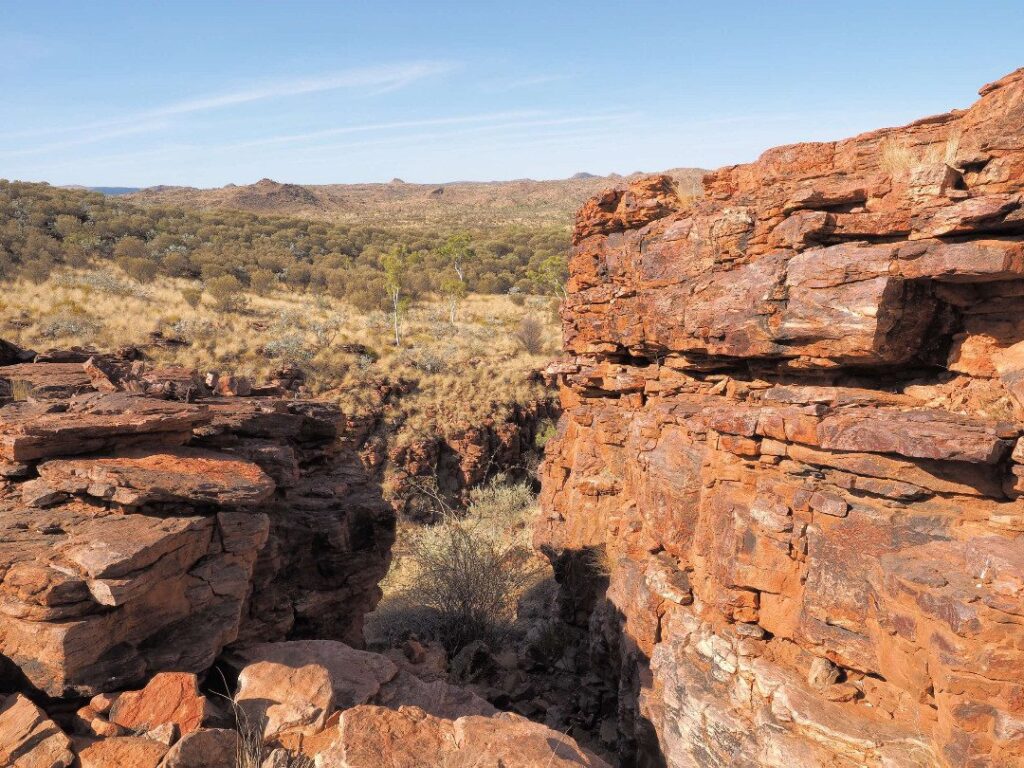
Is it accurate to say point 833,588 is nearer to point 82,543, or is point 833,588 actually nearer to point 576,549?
point 576,549

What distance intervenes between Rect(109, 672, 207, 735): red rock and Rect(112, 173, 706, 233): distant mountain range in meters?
63.6

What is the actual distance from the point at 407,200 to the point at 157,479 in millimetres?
88118

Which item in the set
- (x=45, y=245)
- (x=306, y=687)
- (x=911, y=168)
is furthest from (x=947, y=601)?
(x=45, y=245)

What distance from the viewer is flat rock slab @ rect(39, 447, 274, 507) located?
18.1 feet

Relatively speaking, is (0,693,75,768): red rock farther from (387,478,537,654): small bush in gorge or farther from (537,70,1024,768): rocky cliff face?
(387,478,537,654): small bush in gorge

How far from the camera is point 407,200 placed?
290ft

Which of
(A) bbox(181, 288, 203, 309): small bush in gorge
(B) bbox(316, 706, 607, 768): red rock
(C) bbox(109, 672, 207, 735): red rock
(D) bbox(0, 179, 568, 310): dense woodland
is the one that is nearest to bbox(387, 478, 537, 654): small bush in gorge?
(B) bbox(316, 706, 607, 768): red rock

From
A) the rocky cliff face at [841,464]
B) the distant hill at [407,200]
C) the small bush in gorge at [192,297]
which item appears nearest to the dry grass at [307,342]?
the small bush in gorge at [192,297]

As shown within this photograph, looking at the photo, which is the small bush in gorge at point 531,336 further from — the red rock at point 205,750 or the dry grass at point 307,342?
the red rock at point 205,750

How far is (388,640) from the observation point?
1009 cm

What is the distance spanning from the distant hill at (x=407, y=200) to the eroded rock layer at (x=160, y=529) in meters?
59.2

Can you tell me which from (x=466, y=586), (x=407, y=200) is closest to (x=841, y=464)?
(x=466, y=586)

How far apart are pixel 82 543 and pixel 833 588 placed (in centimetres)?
650

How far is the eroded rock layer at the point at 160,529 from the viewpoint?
4.60 meters
